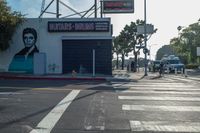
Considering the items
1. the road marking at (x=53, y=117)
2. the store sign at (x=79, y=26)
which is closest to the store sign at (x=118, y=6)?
the store sign at (x=79, y=26)

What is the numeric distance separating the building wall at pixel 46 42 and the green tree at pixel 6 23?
108cm

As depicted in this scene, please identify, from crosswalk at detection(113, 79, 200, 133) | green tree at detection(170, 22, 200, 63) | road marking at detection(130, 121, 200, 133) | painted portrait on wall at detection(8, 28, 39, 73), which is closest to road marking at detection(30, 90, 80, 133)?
crosswalk at detection(113, 79, 200, 133)

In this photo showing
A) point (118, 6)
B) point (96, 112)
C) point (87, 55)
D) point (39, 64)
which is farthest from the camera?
point (118, 6)

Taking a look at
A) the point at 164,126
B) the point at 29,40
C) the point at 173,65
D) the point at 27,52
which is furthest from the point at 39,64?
the point at 164,126

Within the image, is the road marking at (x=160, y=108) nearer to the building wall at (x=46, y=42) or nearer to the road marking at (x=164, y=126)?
the road marking at (x=164, y=126)

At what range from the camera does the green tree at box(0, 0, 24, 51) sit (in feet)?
132

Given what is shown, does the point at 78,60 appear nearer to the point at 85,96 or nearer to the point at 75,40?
the point at 75,40

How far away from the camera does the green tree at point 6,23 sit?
132 ft

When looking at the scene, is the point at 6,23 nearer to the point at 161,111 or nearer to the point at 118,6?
the point at 118,6

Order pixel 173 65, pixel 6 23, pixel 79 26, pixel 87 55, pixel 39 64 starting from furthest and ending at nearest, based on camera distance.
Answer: pixel 173 65 → pixel 79 26 → pixel 87 55 → pixel 39 64 → pixel 6 23

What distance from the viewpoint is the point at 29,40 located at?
4228cm

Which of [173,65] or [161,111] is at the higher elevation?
[173,65]

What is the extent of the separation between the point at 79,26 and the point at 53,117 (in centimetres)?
3002

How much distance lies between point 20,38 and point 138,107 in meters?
29.4
